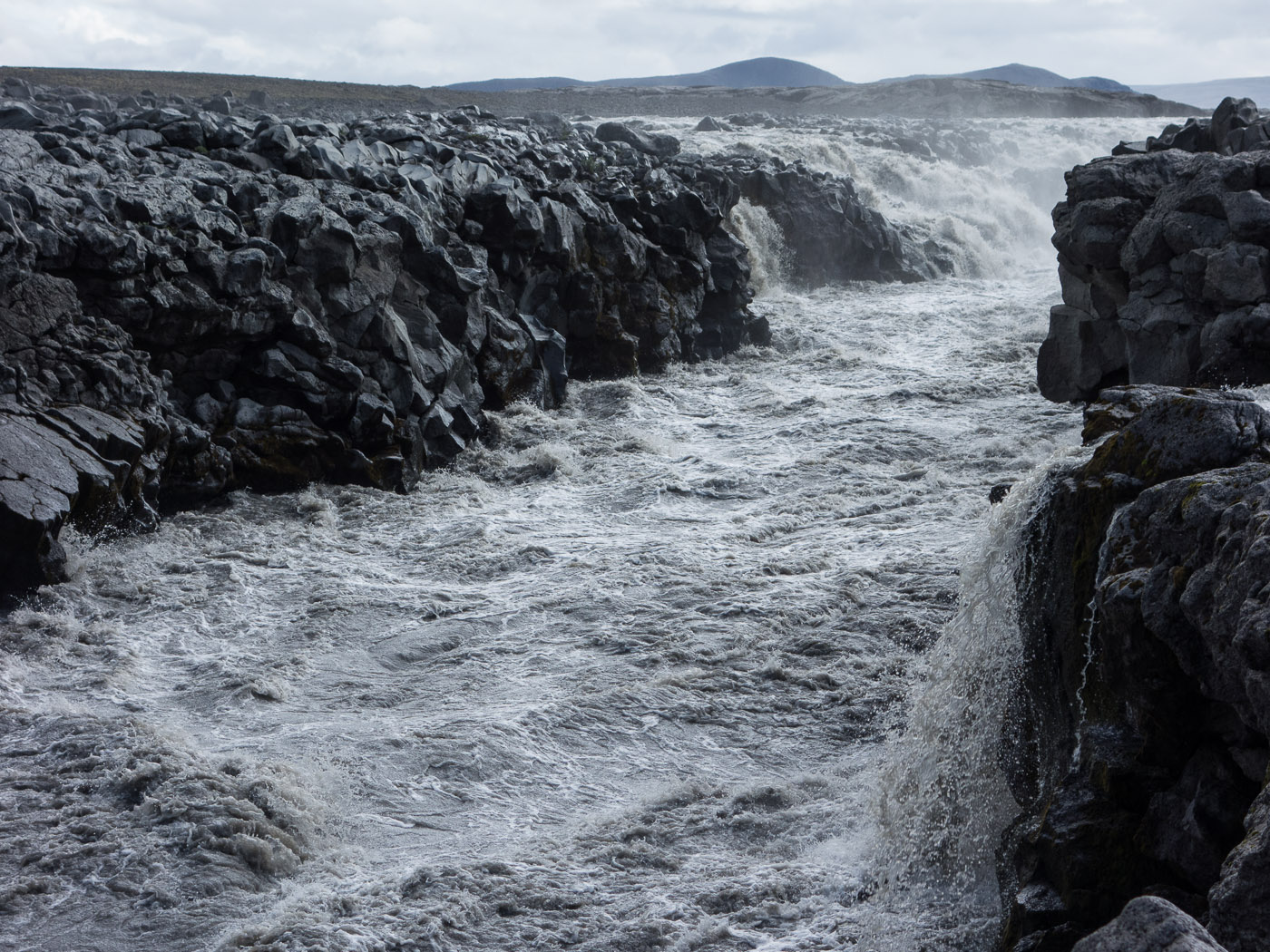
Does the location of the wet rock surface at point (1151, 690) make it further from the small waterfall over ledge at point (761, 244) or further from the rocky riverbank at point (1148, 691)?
the small waterfall over ledge at point (761, 244)

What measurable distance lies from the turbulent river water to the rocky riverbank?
56 centimetres

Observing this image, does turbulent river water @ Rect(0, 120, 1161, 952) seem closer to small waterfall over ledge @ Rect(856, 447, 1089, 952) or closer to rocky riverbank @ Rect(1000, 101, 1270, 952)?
small waterfall over ledge @ Rect(856, 447, 1089, 952)

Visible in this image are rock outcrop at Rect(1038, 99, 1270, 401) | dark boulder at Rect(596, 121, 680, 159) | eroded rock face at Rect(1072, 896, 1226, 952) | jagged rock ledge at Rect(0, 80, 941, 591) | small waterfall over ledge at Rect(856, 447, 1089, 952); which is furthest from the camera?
dark boulder at Rect(596, 121, 680, 159)

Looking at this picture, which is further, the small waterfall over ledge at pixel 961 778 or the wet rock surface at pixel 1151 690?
the small waterfall over ledge at pixel 961 778

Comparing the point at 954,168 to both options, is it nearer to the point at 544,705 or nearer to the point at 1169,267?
the point at 1169,267

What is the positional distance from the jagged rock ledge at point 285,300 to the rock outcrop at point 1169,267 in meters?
7.55

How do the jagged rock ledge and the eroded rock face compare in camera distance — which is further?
the jagged rock ledge

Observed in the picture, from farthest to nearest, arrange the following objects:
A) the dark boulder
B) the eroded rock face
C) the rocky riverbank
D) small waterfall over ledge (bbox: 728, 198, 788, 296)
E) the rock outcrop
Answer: the dark boulder → small waterfall over ledge (bbox: 728, 198, 788, 296) → the rock outcrop → the rocky riverbank → the eroded rock face

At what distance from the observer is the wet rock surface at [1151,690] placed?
184 inches

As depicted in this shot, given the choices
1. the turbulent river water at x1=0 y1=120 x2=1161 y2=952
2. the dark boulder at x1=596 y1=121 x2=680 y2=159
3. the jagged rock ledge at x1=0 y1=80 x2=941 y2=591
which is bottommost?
the turbulent river water at x1=0 y1=120 x2=1161 y2=952

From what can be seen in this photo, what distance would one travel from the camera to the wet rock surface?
15.4ft

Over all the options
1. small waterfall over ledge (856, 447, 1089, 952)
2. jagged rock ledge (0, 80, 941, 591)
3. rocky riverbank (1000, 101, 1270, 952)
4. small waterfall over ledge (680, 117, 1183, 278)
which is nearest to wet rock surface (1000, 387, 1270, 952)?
rocky riverbank (1000, 101, 1270, 952)

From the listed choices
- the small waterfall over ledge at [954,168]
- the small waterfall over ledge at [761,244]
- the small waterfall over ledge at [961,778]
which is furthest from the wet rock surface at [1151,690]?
the small waterfall over ledge at [954,168]

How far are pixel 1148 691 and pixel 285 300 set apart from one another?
1150 cm
